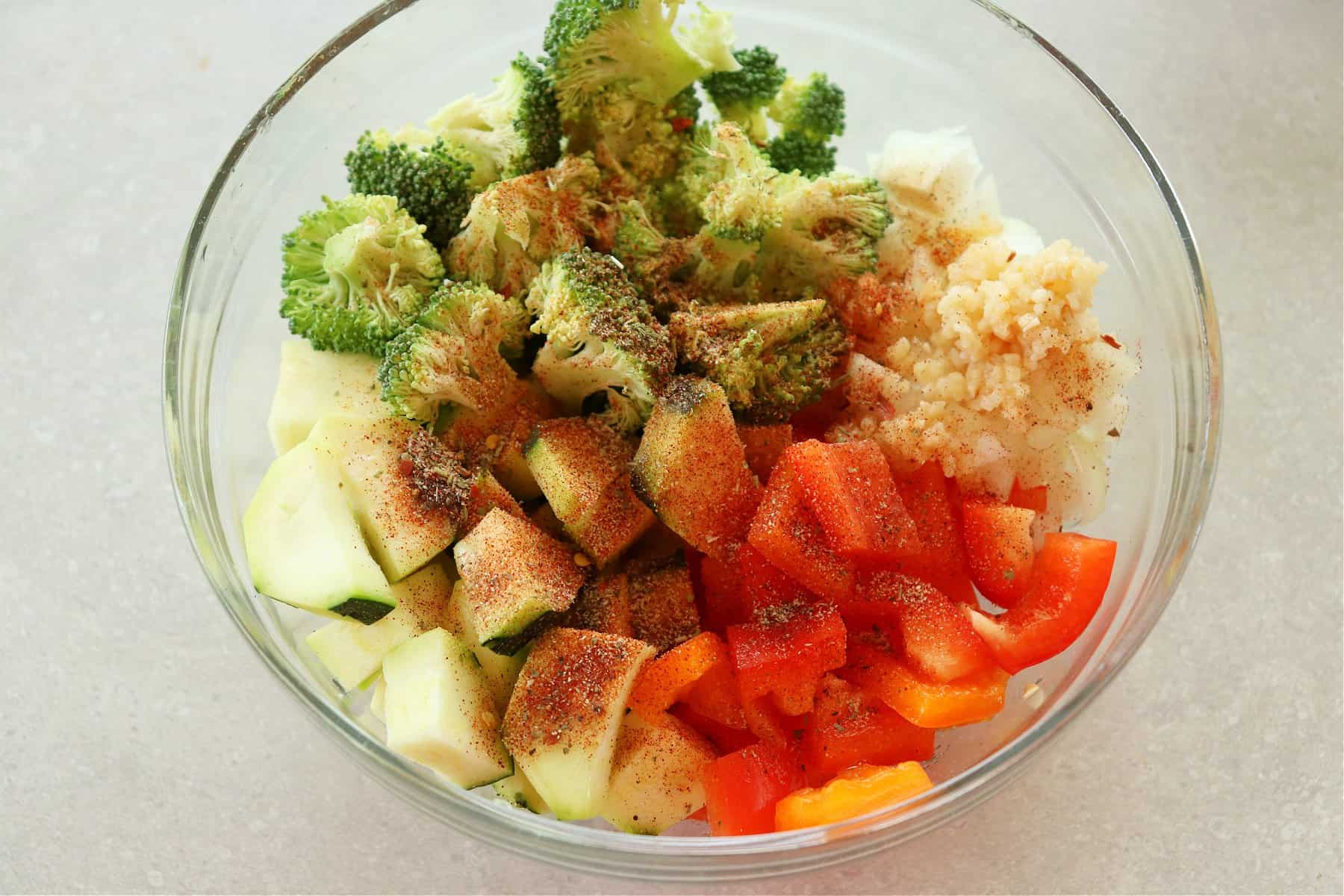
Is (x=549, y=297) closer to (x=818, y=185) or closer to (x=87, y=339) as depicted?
(x=818, y=185)

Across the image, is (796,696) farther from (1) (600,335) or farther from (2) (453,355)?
(2) (453,355)

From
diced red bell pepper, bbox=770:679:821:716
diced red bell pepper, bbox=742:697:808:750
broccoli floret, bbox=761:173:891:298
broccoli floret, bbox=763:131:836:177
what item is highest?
broccoli floret, bbox=763:131:836:177

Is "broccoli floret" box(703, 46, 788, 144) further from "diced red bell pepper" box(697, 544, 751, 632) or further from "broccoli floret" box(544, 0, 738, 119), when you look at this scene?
"diced red bell pepper" box(697, 544, 751, 632)

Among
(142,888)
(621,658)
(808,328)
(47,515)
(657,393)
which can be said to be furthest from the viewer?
(47,515)

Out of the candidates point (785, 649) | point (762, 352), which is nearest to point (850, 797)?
point (785, 649)

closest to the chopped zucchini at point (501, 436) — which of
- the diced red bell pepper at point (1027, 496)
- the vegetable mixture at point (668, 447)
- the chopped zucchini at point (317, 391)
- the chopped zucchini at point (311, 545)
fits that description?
the vegetable mixture at point (668, 447)

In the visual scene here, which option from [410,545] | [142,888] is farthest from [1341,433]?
[142,888]

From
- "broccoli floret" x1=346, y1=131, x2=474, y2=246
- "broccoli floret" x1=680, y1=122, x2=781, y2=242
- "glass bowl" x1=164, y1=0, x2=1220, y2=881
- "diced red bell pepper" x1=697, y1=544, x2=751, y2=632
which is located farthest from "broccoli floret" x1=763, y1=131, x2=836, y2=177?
"diced red bell pepper" x1=697, y1=544, x2=751, y2=632

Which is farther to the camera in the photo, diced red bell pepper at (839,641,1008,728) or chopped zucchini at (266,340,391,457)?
chopped zucchini at (266,340,391,457)
